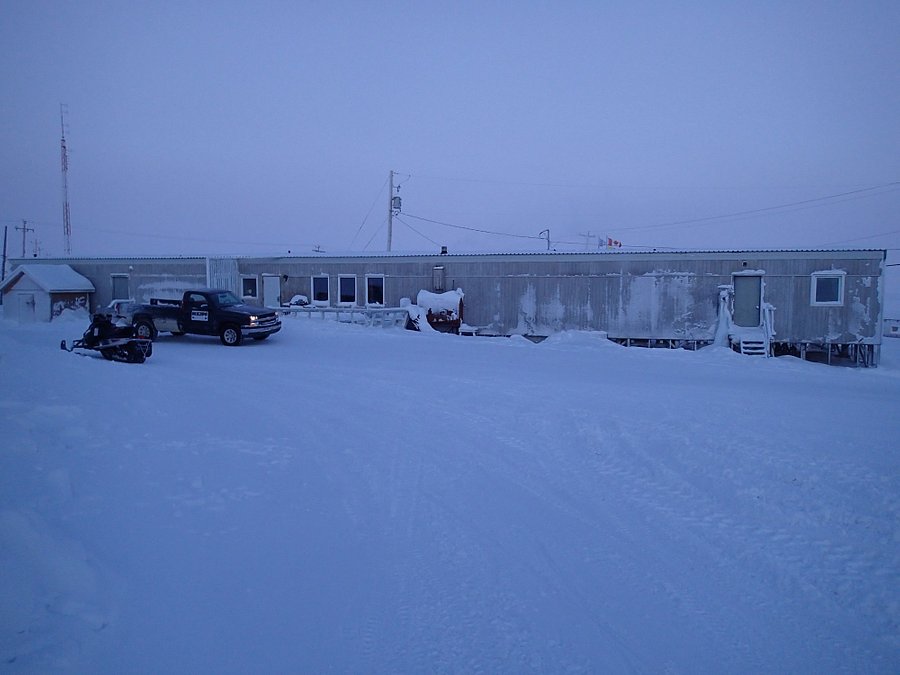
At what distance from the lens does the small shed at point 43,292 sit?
1083 inches

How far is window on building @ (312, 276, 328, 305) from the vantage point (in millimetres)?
25844

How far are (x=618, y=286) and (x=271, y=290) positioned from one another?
15287 millimetres

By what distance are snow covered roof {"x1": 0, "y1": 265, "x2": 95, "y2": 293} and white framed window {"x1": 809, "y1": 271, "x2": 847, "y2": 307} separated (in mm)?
31817

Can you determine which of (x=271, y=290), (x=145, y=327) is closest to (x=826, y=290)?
(x=271, y=290)

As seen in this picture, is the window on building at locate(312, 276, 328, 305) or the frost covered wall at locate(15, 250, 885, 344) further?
the window on building at locate(312, 276, 328, 305)

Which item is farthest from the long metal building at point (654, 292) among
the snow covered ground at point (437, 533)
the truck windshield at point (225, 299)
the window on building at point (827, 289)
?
the snow covered ground at point (437, 533)

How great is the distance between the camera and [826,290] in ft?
66.6

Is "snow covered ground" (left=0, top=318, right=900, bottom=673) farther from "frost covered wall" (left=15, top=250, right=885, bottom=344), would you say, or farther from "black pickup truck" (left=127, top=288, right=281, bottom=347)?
"frost covered wall" (left=15, top=250, right=885, bottom=344)

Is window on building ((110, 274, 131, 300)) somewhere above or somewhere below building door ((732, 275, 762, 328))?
above

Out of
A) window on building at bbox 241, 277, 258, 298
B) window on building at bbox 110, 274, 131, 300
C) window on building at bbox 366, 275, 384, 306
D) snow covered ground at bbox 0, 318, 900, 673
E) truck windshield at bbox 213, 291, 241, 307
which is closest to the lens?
snow covered ground at bbox 0, 318, 900, 673

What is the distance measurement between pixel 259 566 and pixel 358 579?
0.75 metres

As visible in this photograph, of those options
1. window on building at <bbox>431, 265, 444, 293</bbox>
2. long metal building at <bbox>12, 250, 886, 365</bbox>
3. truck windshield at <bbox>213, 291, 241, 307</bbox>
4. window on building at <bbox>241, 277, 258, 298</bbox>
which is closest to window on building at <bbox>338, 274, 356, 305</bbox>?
long metal building at <bbox>12, 250, 886, 365</bbox>

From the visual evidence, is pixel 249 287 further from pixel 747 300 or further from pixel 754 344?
pixel 754 344

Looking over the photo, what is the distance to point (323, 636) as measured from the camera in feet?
11.5
